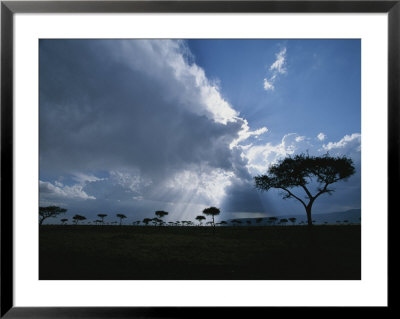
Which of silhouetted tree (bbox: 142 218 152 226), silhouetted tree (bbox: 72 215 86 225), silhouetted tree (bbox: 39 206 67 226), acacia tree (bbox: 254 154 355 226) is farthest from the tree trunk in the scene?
silhouetted tree (bbox: 39 206 67 226)

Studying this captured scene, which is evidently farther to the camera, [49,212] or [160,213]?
[160,213]

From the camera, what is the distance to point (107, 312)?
2.06m

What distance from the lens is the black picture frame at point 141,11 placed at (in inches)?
81.2

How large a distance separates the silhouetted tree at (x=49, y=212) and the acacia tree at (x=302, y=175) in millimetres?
1953

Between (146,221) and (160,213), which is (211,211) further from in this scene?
(146,221)

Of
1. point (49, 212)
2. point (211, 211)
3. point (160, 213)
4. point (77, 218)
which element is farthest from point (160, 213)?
point (49, 212)

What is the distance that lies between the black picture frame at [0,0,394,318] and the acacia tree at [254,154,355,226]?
1.70ft

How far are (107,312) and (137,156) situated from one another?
1370 mm

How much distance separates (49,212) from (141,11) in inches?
79.2

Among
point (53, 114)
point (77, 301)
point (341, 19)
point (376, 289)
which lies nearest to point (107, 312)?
point (77, 301)

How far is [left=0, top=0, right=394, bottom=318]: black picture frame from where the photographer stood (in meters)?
2.06

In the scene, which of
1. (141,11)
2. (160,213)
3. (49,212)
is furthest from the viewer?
(160,213)

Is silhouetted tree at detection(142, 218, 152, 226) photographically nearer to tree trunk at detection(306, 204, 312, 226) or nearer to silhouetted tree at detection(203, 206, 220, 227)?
silhouetted tree at detection(203, 206, 220, 227)

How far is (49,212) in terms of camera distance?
2428mm
